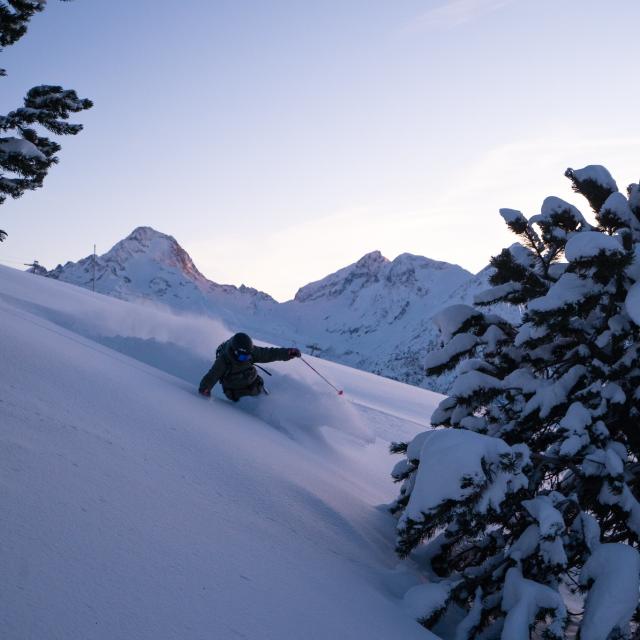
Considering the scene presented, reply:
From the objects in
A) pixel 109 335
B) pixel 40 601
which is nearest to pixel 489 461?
pixel 40 601

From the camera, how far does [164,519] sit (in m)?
2.82

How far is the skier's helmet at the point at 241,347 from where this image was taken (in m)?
7.12

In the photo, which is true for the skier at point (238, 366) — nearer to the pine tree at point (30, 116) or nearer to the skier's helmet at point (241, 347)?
the skier's helmet at point (241, 347)

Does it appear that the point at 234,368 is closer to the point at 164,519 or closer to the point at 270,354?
the point at 270,354

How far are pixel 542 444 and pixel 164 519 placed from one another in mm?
2808

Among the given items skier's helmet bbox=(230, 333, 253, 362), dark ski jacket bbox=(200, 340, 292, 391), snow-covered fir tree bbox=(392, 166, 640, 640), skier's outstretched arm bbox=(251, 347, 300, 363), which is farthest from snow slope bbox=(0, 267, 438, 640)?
skier's outstretched arm bbox=(251, 347, 300, 363)

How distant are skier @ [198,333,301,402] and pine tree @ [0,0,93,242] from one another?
3.00 metres

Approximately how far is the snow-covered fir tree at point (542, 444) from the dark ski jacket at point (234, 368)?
3.06 meters

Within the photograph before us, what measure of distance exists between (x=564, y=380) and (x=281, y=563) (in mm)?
2289

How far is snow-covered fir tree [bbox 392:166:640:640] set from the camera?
9.59 ft

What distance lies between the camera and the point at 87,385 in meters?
4.70

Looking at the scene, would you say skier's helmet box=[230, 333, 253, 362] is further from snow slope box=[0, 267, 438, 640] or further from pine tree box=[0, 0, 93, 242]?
pine tree box=[0, 0, 93, 242]

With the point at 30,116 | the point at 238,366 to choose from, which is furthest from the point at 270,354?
the point at 30,116

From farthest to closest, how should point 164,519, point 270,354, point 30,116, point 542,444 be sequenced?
1. point 270,354
2. point 30,116
3. point 542,444
4. point 164,519
